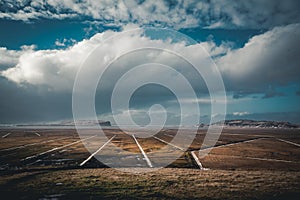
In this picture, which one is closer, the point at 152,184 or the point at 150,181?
the point at 152,184

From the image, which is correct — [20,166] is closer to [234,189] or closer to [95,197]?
[95,197]

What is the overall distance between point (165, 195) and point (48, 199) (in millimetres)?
5510

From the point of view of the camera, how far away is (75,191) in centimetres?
1152

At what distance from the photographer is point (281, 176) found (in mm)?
14797

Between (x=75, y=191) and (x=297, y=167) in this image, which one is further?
(x=297, y=167)

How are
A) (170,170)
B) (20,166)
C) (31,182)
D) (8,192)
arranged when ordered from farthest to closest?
(20,166) < (170,170) < (31,182) < (8,192)

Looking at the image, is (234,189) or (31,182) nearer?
(234,189)

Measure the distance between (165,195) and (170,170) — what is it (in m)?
5.65

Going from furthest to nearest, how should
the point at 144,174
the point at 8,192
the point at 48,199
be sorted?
the point at 144,174 < the point at 8,192 < the point at 48,199

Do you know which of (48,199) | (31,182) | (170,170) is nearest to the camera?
(48,199)

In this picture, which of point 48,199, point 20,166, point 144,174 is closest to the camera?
point 48,199

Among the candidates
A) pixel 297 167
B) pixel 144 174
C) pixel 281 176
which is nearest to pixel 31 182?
pixel 144 174

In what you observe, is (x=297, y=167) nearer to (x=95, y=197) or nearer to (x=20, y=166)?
(x=95, y=197)

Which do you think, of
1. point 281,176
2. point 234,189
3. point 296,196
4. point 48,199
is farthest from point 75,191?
point 281,176
